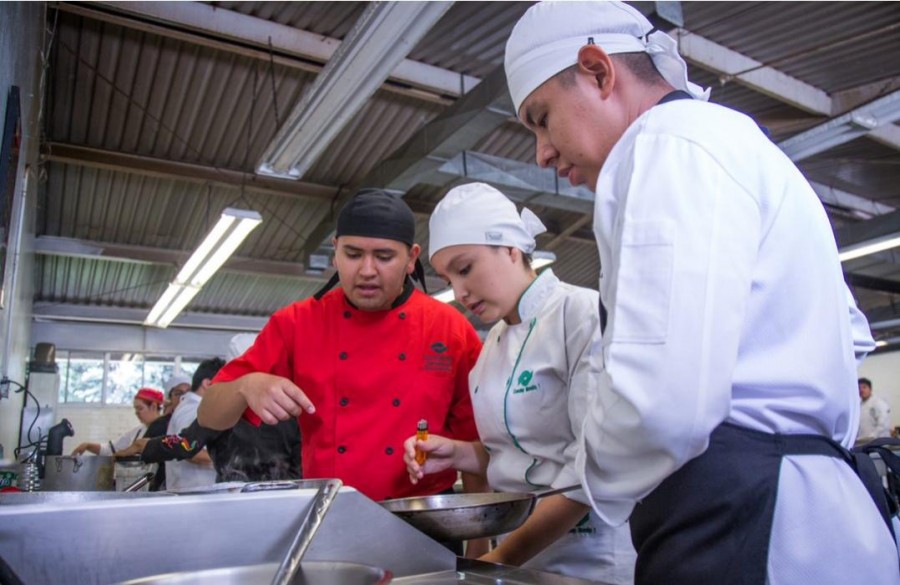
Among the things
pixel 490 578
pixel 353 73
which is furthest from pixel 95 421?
pixel 490 578

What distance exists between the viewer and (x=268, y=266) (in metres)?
9.33

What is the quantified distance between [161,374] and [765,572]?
12.9 metres

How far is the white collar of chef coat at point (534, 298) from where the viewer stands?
170 centimetres

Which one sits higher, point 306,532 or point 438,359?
point 438,359

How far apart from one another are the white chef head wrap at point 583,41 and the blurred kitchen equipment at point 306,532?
2.03 feet

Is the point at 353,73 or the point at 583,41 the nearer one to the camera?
the point at 583,41

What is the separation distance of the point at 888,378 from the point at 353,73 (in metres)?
15.8

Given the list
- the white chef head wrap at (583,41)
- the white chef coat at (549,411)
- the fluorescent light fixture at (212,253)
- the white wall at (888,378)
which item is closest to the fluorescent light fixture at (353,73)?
the fluorescent light fixture at (212,253)

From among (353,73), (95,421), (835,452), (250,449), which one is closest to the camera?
(835,452)

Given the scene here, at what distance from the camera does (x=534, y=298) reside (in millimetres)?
1716

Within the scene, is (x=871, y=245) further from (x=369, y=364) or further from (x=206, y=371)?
(x=369, y=364)

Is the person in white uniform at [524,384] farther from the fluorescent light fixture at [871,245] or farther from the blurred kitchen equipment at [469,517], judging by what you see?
the fluorescent light fixture at [871,245]

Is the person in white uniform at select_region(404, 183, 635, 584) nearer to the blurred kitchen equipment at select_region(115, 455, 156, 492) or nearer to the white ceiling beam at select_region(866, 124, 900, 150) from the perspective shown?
the blurred kitchen equipment at select_region(115, 455, 156, 492)

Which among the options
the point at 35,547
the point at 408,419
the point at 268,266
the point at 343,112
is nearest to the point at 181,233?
the point at 268,266
